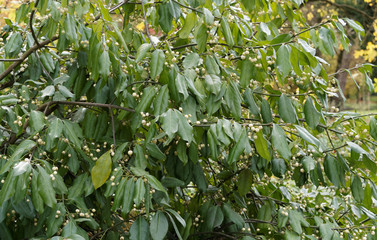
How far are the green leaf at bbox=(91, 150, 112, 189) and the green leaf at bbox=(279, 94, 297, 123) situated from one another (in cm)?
92

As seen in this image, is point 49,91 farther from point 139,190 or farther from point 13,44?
point 139,190

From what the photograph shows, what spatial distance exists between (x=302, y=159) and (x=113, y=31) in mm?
1192

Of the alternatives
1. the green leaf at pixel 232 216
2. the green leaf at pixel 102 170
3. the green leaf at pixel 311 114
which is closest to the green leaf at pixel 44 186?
the green leaf at pixel 102 170

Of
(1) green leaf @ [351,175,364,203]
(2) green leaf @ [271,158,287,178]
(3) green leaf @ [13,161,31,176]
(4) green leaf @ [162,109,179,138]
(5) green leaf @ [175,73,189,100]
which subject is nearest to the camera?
(3) green leaf @ [13,161,31,176]

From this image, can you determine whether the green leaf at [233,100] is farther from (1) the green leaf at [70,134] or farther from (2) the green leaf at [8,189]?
(2) the green leaf at [8,189]

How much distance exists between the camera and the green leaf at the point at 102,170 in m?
2.03

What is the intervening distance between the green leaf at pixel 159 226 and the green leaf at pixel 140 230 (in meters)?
0.09

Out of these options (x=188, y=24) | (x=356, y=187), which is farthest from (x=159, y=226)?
(x=356, y=187)

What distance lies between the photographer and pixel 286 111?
7.79 ft

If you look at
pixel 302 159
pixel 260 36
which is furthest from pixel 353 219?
pixel 260 36

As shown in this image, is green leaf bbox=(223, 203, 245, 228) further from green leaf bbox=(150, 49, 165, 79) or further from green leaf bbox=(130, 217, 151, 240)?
green leaf bbox=(150, 49, 165, 79)

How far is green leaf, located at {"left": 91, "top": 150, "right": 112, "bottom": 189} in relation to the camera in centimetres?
203

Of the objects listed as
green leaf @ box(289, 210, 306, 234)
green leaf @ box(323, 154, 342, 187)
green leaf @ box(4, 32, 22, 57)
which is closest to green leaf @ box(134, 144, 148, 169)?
green leaf @ box(289, 210, 306, 234)

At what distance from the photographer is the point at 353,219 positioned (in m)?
2.97
